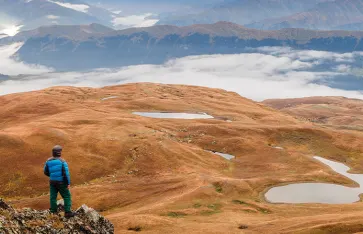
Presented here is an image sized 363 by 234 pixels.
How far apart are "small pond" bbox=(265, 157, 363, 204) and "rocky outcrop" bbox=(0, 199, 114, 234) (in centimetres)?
4566

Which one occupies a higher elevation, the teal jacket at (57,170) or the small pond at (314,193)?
the teal jacket at (57,170)

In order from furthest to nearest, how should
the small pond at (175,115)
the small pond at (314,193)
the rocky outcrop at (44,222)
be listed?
the small pond at (175,115) → the small pond at (314,193) → the rocky outcrop at (44,222)

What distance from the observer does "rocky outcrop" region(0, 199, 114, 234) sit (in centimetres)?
2942

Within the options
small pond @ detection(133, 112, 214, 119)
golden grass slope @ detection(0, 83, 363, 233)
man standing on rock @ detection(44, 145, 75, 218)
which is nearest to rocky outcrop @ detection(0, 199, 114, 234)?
man standing on rock @ detection(44, 145, 75, 218)

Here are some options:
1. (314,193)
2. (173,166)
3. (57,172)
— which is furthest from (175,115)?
(57,172)

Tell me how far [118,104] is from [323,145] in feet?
271

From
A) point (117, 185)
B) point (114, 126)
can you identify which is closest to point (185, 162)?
point (117, 185)

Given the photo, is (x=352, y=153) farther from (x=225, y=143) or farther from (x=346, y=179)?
(x=225, y=143)

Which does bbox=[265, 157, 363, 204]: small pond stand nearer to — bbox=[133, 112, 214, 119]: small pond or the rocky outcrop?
the rocky outcrop

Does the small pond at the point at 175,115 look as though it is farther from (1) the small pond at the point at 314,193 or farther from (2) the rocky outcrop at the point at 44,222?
(2) the rocky outcrop at the point at 44,222

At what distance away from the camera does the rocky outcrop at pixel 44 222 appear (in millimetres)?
29419

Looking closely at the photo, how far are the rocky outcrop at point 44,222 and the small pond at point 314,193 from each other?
150 ft

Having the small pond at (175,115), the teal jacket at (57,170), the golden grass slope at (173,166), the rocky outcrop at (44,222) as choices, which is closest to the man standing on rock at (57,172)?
the teal jacket at (57,170)

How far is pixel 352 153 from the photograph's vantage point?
119m
